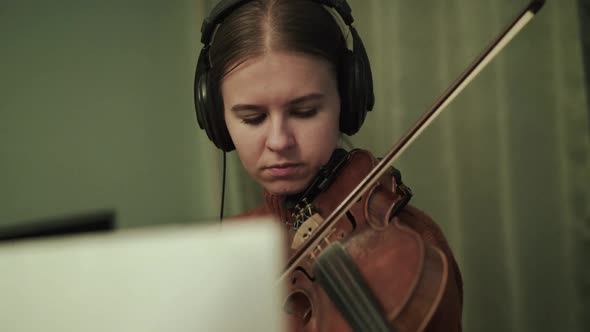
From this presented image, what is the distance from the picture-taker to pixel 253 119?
726mm

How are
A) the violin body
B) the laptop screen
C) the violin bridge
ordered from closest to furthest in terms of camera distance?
1. the violin body
2. the violin bridge
3. the laptop screen

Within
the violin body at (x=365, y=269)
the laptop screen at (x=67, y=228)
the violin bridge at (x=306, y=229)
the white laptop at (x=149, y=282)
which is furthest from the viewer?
the laptop screen at (x=67, y=228)

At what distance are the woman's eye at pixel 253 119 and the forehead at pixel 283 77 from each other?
0.08ft

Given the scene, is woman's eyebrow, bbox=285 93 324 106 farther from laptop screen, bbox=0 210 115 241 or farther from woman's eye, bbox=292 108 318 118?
laptop screen, bbox=0 210 115 241

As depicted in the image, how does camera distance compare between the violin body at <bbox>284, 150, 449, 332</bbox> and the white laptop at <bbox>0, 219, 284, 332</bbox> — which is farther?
the violin body at <bbox>284, 150, 449, 332</bbox>

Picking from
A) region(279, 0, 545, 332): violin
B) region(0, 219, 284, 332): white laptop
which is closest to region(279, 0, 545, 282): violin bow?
region(279, 0, 545, 332): violin

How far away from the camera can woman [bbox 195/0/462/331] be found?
0.69 m

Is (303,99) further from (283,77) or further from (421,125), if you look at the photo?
(421,125)

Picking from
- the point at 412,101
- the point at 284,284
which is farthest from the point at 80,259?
the point at 412,101

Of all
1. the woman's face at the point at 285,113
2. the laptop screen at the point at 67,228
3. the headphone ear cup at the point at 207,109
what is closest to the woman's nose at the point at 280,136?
the woman's face at the point at 285,113

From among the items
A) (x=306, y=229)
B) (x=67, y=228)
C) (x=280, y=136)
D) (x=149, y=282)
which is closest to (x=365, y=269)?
(x=306, y=229)

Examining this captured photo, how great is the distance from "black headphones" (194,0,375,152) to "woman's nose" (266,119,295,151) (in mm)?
99

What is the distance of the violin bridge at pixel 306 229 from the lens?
0.67 metres

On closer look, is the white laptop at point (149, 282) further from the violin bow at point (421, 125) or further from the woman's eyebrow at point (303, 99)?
the woman's eyebrow at point (303, 99)
